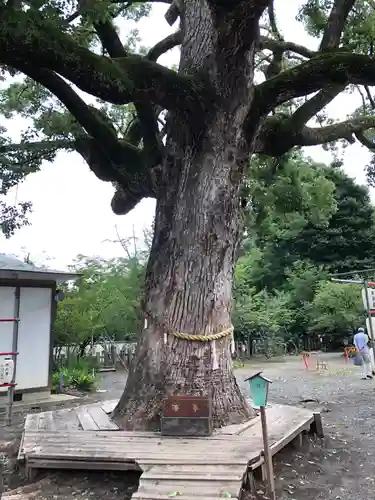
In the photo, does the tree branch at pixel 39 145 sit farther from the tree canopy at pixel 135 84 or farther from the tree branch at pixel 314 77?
the tree branch at pixel 314 77

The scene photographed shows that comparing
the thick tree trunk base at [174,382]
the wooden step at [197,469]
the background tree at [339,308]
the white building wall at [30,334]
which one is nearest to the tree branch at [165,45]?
the thick tree trunk base at [174,382]

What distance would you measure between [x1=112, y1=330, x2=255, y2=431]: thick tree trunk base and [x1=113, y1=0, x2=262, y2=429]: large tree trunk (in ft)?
0.04

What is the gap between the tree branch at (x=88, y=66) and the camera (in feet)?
13.7

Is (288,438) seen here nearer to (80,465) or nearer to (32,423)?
(80,465)

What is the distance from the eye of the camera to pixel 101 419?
601cm

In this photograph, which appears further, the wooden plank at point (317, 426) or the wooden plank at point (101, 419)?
the wooden plank at point (317, 426)

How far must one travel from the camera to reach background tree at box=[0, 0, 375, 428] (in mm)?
5395

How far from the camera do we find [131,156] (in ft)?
22.0

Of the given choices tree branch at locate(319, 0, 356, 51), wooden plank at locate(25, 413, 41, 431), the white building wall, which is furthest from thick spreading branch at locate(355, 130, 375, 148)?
the white building wall

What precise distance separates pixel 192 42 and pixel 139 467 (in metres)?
5.58

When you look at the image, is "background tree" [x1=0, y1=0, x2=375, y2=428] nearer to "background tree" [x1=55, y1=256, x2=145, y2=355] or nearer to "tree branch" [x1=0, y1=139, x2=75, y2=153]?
"tree branch" [x1=0, y1=139, x2=75, y2=153]

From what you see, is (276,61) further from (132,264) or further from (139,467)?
(132,264)

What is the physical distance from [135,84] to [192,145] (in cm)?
126

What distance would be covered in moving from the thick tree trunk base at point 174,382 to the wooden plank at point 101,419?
0.09 meters
